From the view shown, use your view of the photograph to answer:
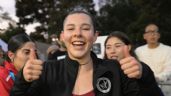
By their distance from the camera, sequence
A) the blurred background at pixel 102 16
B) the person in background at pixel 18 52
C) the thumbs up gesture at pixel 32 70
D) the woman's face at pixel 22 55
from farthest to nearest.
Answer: the blurred background at pixel 102 16 < the woman's face at pixel 22 55 < the person in background at pixel 18 52 < the thumbs up gesture at pixel 32 70

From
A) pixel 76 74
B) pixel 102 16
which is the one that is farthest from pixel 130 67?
pixel 102 16

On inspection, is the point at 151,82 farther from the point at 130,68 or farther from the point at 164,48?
the point at 164,48

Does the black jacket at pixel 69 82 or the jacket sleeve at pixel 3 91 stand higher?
the black jacket at pixel 69 82

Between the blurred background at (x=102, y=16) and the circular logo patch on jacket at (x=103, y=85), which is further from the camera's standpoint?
the blurred background at (x=102, y=16)

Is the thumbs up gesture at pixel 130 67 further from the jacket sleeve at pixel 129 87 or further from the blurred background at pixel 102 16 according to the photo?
the blurred background at pixel 102 16

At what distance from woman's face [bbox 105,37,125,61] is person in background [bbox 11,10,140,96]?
6.12ft

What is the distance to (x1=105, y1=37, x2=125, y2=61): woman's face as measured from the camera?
5.31 m

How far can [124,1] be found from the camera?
2189 inches

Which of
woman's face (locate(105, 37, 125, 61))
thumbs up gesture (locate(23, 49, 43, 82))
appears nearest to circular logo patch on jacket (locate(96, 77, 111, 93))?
thumbs up gesture (locate(23, 49, 43, 82))

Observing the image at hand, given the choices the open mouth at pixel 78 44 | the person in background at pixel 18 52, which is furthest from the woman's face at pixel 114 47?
the open mouth at pixel 78 44

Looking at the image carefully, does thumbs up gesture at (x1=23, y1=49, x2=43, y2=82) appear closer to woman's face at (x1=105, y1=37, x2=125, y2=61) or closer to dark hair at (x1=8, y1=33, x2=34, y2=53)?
dark hair at (x1=8, y1=33, x2=34, y2=53)

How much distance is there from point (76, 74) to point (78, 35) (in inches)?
10.4

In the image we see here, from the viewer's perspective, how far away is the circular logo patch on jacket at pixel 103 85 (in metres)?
3.27

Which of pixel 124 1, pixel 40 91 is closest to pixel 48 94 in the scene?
pixel 40 91
